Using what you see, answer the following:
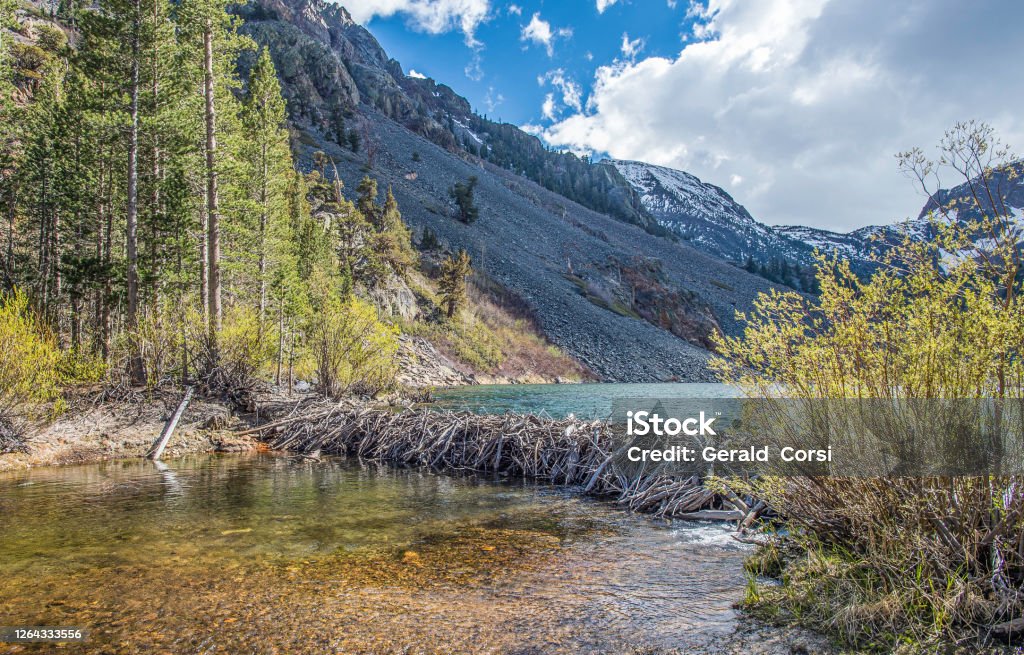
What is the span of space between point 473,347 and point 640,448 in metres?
46.3

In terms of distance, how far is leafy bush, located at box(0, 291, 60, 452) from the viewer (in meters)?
11.5

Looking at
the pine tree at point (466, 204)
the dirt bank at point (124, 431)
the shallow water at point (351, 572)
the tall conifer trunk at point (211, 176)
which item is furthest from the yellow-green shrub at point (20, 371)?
the pine tree at point (466, 204)

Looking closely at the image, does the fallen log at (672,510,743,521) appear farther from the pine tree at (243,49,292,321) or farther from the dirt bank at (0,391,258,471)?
the pine tree at (243,49,292,321)

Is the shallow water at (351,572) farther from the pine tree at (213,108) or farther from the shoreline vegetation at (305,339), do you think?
the pine tree at (213,108)

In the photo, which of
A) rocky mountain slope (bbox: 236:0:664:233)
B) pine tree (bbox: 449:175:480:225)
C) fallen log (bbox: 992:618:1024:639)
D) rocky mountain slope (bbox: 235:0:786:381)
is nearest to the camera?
fallen log (bbox: 992:618:1024:639)

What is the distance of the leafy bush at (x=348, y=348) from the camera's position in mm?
21188

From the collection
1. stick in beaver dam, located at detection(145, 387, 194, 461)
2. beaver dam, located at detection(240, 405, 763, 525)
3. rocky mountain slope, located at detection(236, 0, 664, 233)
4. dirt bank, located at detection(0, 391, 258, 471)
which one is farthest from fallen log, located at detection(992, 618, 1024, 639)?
rocky mountain slope, located at detection(236, 0, 664, 233)

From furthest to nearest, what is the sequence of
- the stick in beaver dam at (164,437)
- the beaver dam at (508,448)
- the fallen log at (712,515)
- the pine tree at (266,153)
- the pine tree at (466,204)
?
the pine tree at (466,204) → the pine tree at (266,153) → the stick in beaver dam at (164,437) → the beaver dam at (508,448) → the fallen log at (712,515)

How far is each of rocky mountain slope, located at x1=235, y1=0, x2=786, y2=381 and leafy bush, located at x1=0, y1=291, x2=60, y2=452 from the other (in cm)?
5536

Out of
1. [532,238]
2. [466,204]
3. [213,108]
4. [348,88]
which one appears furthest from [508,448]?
[348,88]

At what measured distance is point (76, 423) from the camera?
13.9 meters

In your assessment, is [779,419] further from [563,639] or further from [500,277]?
[500,277]

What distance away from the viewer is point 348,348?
21500 millimetres

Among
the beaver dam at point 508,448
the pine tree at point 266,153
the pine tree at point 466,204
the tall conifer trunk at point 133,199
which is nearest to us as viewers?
the beaver dam at point 508,448
